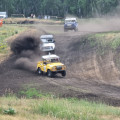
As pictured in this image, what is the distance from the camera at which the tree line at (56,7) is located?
80.2m

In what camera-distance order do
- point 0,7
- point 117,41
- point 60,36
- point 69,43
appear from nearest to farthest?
point 117,41 → point 69,43 → point 60,36 → point 0,7

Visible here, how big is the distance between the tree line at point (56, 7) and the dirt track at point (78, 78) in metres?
46.2

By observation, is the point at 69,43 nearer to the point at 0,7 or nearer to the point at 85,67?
the point at 85,67

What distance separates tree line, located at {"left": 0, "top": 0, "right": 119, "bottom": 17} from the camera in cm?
8019

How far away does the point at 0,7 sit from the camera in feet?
336

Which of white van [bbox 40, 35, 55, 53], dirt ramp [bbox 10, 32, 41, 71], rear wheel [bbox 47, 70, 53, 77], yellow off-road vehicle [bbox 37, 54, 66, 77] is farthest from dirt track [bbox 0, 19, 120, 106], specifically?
white van [bbox 40, 35, 55, 53]

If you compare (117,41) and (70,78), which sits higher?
(117,41)

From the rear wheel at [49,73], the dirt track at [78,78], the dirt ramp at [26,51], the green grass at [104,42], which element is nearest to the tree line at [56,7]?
the green grass at [104,42]

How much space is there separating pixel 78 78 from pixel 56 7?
75233 mm

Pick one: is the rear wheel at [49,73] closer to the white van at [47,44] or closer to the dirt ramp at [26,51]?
the dirt ramp at [26,51]

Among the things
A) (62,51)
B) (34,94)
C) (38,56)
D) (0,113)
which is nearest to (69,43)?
(62,51)

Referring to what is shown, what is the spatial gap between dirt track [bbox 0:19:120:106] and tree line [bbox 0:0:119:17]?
151 ft

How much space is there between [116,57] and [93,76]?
14.3 feet

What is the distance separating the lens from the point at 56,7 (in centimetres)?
9719
